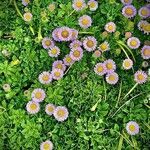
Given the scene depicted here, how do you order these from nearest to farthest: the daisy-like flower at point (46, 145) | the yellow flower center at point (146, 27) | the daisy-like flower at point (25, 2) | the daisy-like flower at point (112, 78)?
the daisy-like flower at point (46, 145), the daisy-like flower at point (112, 78), the yellow flower center at point (146, 27), the daisy-like flower at point (25, 2)

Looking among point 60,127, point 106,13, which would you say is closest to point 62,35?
point 106,13

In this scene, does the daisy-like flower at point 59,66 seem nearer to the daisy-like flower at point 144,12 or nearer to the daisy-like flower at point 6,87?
the daisy-like flower at point 6,87

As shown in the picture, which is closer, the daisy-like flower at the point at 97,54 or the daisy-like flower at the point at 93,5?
the daisy-like flower at the point at 97,54

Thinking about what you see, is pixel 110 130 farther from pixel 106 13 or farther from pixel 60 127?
pixel 106 13

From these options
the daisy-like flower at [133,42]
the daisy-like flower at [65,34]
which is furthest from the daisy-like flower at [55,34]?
the daisy-like flower at [133,42]

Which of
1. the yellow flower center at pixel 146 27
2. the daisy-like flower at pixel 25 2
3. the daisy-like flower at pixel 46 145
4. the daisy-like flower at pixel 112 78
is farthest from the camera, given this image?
the daisy-like flower at pixel 25 2

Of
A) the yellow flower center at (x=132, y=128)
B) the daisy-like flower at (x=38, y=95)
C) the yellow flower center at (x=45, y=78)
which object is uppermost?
the yellow flower center at (x=45, y=78)

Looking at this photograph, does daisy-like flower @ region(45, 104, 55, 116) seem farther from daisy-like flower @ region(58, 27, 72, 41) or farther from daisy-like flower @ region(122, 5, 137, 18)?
daisy-like flower @ region(122, 5, 137, 18)
